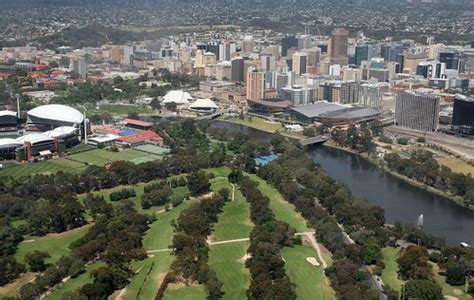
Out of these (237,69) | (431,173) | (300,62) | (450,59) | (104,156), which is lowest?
(104,156)

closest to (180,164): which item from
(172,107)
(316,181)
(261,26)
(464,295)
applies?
(316,181)

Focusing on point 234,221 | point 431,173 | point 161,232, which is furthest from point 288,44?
point 161,232

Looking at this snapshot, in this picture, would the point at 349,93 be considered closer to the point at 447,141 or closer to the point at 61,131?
the point at 447,141

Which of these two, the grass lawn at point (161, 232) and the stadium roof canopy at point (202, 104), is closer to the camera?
the grass lawn at point (161, 232)

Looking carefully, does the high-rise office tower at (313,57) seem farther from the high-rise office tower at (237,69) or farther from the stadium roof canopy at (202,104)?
the stadium roof canopy at (202,104)

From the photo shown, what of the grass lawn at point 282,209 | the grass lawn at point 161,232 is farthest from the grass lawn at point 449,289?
the grass lawn at point 161,232

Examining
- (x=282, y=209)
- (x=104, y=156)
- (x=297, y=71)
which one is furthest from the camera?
(x=297, y=71)
